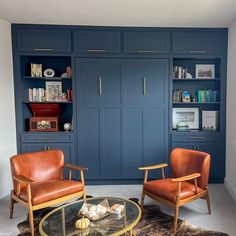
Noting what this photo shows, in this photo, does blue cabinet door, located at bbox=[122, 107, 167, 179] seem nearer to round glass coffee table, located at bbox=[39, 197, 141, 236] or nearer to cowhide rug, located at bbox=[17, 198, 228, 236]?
cowhide rug, located at bbox=[17, 198, 228, 236]

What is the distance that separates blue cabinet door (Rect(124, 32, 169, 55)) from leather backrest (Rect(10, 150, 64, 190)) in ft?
6.36

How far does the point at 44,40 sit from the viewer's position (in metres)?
3.59

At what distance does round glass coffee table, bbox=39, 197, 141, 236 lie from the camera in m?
1.86

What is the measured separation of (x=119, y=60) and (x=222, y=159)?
2276mm

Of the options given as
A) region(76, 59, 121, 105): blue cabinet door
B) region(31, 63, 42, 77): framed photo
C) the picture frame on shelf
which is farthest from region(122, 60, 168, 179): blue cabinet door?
region(31, 63, 42, 77): framed photo

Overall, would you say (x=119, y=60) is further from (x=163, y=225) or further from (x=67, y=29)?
(x=163, y=225)

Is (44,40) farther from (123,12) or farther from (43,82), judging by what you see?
(123,12)

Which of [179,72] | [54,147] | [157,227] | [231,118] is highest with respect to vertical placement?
[179,72]

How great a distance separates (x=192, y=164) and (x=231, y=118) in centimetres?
114

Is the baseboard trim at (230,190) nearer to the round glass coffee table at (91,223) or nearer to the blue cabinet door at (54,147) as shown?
the round glass coffee table at (91,223)

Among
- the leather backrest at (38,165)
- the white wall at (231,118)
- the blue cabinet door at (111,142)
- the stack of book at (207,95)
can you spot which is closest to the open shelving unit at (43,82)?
the blue cabinet door at (111,142)

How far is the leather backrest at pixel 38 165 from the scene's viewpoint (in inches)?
110

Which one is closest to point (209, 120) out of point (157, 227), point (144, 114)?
point (144, 114)

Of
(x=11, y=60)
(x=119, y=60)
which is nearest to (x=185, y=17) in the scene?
(x=119, y=60)
